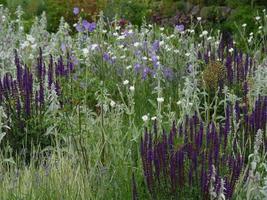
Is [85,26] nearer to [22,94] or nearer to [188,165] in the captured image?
[22,94]

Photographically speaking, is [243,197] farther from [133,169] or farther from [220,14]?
[220,14]

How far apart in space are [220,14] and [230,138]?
5.57m

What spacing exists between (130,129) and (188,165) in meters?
0.80

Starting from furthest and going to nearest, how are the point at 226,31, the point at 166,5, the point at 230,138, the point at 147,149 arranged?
the point at 166,5, the point at 226,31, the point at 230,138, the point at 147,149

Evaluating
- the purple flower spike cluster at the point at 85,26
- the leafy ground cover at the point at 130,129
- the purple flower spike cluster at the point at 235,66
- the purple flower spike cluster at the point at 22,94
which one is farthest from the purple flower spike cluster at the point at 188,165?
the purple flower spike cluster at the point at 85,26

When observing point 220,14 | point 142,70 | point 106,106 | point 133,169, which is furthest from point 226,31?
point 133,169

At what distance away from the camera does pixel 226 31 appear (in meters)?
9.12

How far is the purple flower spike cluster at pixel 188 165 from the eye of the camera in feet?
11.7

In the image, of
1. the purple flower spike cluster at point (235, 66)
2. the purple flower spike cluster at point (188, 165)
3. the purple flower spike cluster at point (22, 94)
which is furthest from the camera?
the purple flower spike cluster at point (235, 66)

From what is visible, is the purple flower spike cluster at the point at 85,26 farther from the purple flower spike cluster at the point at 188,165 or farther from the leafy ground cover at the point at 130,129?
the purple flower spike cluster at the point at 188,165

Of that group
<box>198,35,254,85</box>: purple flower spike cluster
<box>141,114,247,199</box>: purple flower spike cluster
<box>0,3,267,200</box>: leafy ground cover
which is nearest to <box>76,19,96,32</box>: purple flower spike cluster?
<box>0,3,267,200</box>: leafy ground cover

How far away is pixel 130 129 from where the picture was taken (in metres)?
4.55

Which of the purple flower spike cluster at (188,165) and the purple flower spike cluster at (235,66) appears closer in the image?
the purple flower spike cluster at (188,165)

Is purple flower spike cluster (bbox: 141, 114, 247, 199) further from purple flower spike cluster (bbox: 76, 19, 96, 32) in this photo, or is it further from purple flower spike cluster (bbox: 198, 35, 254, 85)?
purple flower spike cluster (bbox: 76, 19, 96, 32)
